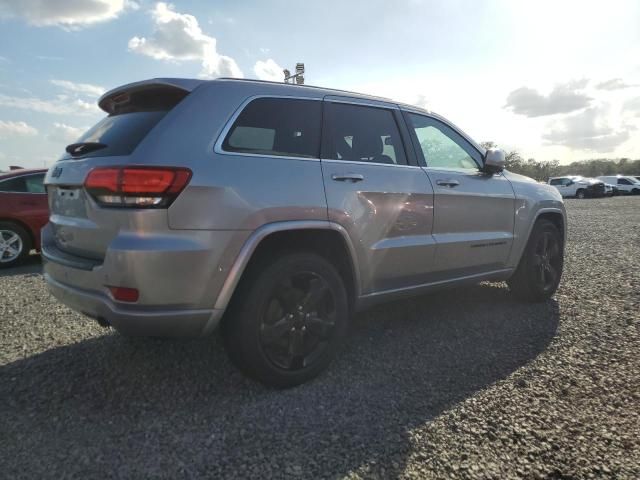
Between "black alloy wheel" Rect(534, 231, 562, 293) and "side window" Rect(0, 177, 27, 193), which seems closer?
"black alloy wheel" Rect(534, 231, 562, 293)

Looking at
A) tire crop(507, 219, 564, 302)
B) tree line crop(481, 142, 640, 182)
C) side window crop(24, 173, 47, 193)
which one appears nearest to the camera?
tire crop(507, 219, 564, 302)

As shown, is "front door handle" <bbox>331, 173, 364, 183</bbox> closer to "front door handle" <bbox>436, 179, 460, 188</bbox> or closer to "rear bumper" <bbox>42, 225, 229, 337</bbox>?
"front door handle" <bbox>436, 179, 460, 188</bbox>

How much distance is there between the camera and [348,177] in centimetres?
303

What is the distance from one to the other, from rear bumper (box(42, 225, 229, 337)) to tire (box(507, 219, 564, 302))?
3.32m

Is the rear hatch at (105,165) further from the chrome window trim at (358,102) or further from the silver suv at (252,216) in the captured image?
the chrome window trim at (358,102)

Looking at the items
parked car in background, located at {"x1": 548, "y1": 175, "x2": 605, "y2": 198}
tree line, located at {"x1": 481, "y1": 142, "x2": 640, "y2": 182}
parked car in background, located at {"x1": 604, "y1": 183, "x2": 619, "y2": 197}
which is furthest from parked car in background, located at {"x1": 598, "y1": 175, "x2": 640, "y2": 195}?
tree line, located at {"x1": 481, "y1": 142, "x2": 640, "y2": 182}

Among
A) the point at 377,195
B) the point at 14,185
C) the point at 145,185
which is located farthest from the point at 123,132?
the point at 14,185

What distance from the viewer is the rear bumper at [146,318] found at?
2373 millimetres

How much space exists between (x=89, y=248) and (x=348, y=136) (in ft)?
5.96

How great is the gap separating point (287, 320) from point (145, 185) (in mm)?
1132

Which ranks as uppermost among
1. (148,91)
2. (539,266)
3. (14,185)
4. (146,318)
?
(148,91)

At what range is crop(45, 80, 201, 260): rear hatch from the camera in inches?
93.8

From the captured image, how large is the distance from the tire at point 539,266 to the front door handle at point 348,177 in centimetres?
240

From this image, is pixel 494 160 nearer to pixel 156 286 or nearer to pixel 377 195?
pixel 377 195
